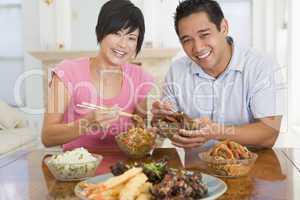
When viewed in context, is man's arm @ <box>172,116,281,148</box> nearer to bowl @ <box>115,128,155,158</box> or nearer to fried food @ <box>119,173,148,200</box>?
bowl @ <box>115,128,155,158</box>

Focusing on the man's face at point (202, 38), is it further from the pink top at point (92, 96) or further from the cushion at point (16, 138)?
the cushion at point (16, 138)

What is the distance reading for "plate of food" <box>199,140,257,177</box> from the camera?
1209mm

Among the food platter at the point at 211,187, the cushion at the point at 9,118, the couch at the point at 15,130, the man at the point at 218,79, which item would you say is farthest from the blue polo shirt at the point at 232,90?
the cushion at the point at 9,118

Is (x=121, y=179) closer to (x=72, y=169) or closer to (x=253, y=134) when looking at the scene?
(x=72, y=169)

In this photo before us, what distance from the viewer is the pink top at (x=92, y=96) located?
1.84 meters

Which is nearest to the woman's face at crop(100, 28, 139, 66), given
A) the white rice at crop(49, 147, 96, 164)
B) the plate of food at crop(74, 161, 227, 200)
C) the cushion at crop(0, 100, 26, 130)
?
the white rice at crop(49, 147, 96, 164)

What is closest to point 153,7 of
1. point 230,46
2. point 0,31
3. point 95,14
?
point 95,14

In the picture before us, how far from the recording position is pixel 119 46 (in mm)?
1857

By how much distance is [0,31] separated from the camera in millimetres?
4375

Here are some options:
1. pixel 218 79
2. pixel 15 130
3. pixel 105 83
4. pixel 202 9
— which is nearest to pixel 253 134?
pixel 218 79

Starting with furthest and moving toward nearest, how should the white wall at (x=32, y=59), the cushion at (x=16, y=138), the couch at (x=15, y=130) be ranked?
the white wall at (x=32, y=59)
the couch at (x=15, y=130)
the cushion at (x=16, y=138)

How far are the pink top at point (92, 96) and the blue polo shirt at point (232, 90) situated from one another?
0.54 feet

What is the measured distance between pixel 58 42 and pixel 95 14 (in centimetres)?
47

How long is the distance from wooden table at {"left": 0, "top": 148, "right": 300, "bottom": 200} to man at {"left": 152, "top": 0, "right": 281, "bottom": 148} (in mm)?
233
